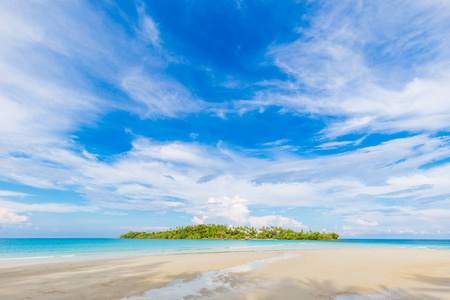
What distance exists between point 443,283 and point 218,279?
11267 millimetres

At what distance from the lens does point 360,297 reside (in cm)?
973

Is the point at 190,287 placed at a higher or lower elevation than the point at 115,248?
lower

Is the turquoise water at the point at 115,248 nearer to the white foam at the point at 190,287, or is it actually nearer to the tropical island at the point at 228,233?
the white foam at the point at 190,287

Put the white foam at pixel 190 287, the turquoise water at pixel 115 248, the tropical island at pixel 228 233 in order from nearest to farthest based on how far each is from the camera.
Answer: the white foam at pixel 190 287
the turquoise water at pixel 115 248
the tropical island at pixel 228 233

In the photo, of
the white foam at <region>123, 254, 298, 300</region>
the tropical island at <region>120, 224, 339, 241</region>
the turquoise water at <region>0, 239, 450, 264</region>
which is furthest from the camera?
the tropical island at <region>120, 224, 339, 241</region>

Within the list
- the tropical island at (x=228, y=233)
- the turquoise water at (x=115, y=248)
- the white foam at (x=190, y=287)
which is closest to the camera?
the white foam at (x=190, y=287)

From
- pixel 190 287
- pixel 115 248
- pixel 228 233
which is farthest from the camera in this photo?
pixel 228 233

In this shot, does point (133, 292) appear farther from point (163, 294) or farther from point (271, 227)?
point (271, 227)

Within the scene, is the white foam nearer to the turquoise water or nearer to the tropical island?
the turquoise water

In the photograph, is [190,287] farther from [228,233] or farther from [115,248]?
[228,233]

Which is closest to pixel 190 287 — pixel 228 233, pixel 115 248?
pixel 115 248

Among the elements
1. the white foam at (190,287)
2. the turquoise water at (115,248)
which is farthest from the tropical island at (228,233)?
the white foam at (190,287)

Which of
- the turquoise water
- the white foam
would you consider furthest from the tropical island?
the white foam

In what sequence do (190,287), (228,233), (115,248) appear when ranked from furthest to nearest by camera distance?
1. (228,233)
2. (115,248)
3. (190,287)
